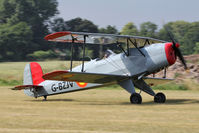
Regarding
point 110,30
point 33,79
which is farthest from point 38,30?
point 33,79

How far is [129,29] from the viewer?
89.7m

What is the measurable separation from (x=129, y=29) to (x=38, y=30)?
947 inches

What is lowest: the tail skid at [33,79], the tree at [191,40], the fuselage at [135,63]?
the tail skid at [33,79]

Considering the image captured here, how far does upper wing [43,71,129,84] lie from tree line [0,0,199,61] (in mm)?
50472

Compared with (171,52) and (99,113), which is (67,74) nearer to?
(99,113)

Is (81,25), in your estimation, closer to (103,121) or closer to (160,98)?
(160,98)

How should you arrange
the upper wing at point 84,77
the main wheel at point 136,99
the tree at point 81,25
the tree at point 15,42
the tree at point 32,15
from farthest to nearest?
the tree at point 81,25
the tree at point 32,15
the tree at point 15,42
the main wheel at point 136,99
the upper wing at point 84,77

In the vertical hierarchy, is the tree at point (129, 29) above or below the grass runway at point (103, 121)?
above

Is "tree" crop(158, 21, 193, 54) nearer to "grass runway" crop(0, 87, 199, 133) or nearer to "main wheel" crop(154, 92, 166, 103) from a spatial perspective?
"main wheel" crop(154, 92, 166, 103)

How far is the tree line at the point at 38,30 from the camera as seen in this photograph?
6738cm

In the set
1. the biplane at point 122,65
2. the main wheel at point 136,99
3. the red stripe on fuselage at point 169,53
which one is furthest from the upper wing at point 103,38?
the main wheel at point 136,99

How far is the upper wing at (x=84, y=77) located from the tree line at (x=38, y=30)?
1987 inches

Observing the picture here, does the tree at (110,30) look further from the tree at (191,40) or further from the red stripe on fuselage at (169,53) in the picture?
the red stripe on fuselage at (169,53)

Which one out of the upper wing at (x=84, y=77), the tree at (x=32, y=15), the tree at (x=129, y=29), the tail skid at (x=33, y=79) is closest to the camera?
the upper wing at (x=84, y=77)
